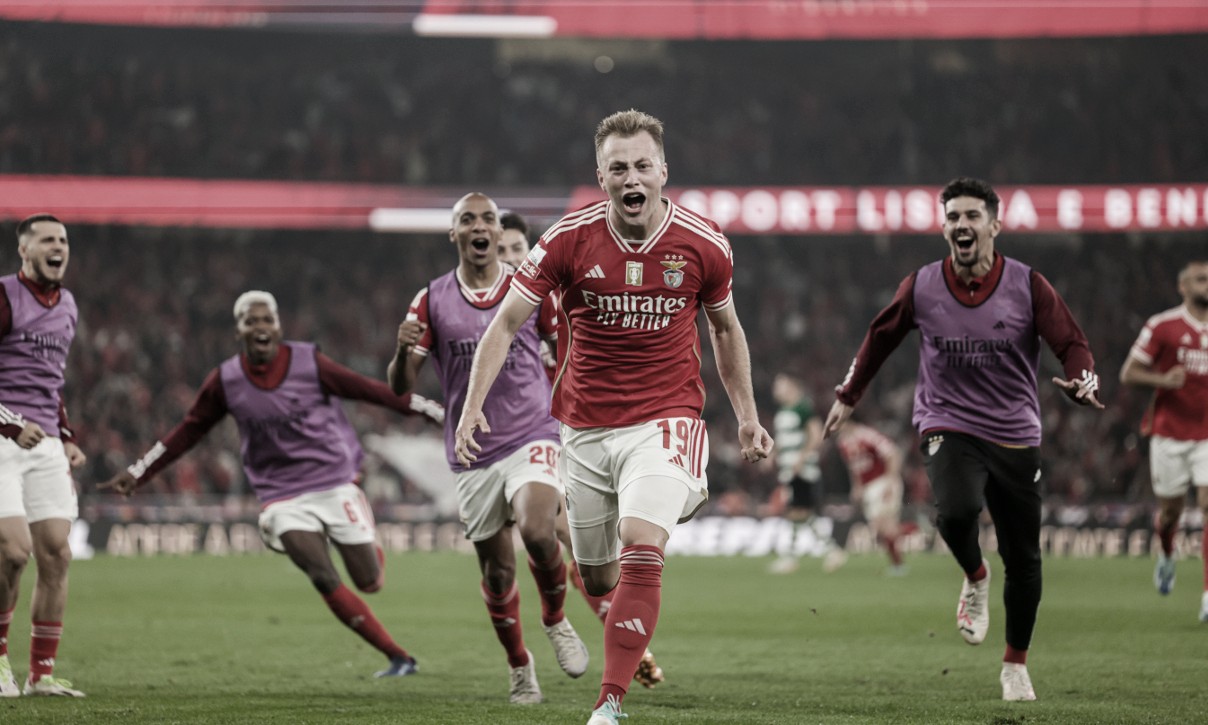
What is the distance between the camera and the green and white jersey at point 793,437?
19.9 metres

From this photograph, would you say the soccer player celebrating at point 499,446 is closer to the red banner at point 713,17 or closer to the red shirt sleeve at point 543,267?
the red shirt sleeve at point 543,267

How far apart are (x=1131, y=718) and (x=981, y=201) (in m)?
Result: 2.71

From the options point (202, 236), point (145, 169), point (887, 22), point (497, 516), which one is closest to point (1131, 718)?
point (497, 516)

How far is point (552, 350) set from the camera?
9.14 m

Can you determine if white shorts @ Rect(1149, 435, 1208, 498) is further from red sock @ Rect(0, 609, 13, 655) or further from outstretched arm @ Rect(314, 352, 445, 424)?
red sock @ Rect(0, 609, 13, 655)

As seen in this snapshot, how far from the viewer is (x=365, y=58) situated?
3494 cm

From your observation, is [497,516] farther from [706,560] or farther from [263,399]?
[706,560]

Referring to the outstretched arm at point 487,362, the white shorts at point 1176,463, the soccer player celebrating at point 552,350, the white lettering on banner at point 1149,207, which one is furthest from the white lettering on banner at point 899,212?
the outstretched arm at point 487,362

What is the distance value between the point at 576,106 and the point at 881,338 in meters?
27.0

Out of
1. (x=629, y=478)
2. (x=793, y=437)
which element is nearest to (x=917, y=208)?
(x=793, y=437)

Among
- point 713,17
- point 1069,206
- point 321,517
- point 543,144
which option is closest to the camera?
point 321,517

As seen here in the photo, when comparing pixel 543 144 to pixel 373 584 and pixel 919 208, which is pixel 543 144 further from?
pixel 373 584

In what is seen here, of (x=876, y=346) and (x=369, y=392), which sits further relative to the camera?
(x=369, y=392)

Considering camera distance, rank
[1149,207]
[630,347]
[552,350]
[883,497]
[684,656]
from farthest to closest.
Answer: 1. [1149,207]
2. [883,497]
3. [684,656]
4. [552,350]
5. [630,347]
